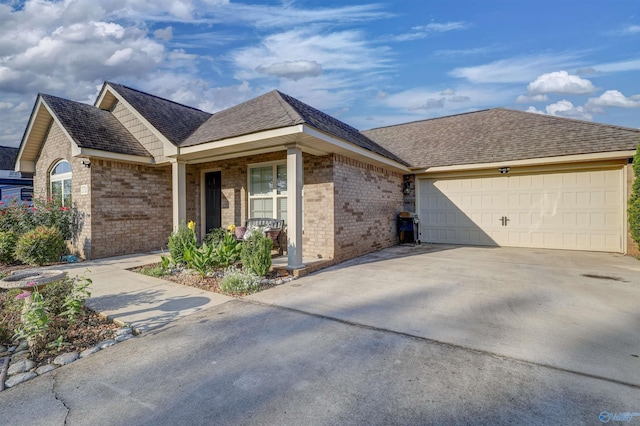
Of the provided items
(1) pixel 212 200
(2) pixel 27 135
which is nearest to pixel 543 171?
(1) pixel 212 200

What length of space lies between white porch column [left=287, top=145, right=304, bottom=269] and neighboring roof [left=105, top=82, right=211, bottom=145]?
12.2 feet

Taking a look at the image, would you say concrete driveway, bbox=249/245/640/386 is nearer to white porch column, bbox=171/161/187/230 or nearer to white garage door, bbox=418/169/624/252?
white garage door, bbox=418/169/624/252

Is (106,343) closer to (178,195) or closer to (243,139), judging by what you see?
(243,139)

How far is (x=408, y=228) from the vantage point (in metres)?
10.7

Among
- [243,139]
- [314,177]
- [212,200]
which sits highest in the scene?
[243,139]

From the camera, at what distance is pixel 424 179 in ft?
37.0

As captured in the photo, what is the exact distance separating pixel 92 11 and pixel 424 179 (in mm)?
10877

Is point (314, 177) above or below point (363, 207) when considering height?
above

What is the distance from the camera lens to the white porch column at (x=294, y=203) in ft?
20.3

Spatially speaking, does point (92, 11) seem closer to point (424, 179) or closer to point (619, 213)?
point (424, 179)

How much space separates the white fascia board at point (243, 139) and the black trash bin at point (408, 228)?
249 inches

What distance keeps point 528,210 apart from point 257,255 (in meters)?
8.89

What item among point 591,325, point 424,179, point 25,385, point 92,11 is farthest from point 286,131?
point 424,179

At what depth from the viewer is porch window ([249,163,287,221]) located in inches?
331
